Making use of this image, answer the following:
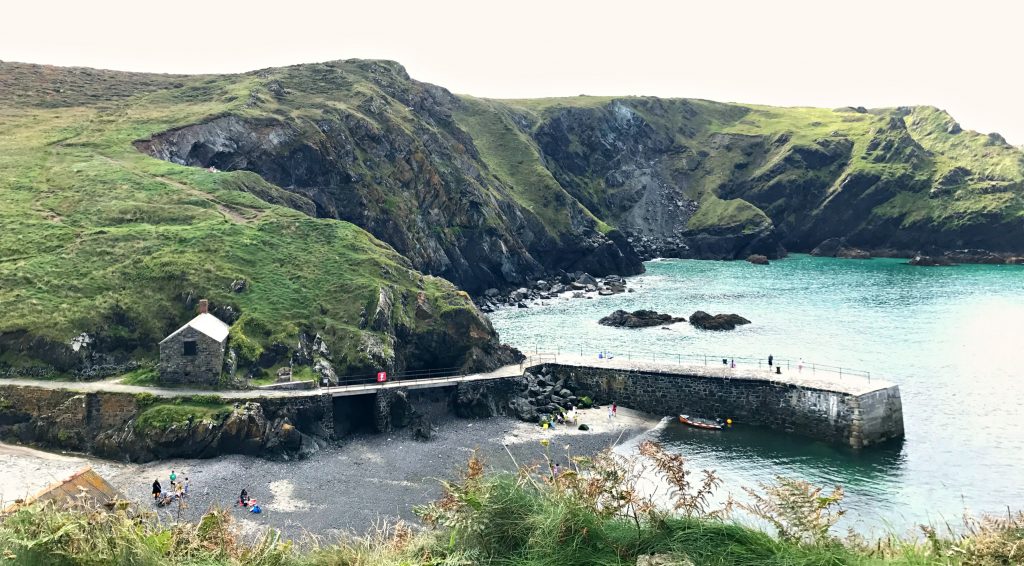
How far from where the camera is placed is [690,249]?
196625 mm

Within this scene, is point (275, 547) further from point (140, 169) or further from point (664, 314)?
point (664, 314)

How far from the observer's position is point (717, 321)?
316ft

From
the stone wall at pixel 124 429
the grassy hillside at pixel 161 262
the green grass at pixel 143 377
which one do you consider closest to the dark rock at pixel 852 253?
the grassy hillside at pixel 161 262

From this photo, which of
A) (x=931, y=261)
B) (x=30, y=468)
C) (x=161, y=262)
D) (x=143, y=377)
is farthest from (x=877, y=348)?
(x=931, y=261)

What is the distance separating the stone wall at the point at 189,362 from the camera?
51.6 metres

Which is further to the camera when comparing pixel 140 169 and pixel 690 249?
pixel 690 249

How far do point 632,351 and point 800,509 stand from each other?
69630 mm

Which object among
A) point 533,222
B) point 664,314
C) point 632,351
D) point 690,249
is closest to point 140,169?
point 632,351

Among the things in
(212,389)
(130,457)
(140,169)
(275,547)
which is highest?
(140,169)

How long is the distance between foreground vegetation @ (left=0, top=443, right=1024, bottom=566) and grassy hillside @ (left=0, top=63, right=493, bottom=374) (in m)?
44.7

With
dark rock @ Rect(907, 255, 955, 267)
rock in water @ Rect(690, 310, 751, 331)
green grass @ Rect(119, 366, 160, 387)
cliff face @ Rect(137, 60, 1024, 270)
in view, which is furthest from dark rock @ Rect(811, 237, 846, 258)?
green grass @ Rect(119, 366, 160, 387)

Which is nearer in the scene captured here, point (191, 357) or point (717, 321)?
point (191, 357)

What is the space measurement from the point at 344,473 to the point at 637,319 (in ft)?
198

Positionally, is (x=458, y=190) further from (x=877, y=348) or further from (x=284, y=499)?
(x=284, y=499)
